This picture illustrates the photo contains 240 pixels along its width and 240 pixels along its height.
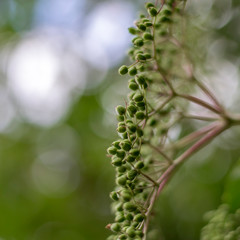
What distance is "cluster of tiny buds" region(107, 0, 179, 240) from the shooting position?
179 cm

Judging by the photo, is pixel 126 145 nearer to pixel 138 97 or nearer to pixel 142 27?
pixel 138 97

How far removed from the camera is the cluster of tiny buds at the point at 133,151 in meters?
1.79

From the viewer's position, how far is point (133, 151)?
69.5 inches

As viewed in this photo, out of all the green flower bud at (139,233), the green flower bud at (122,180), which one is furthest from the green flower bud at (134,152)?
the green flower bud at (139,233)

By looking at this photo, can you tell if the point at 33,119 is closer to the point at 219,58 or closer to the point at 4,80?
the point at 4,80

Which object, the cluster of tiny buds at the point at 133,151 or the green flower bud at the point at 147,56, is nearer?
the cluster of tiny buds at the point at 133,151

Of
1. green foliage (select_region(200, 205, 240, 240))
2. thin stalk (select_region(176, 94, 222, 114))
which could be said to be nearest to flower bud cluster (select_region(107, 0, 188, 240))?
thin stalk (select_region(176, 94, 222, 114))

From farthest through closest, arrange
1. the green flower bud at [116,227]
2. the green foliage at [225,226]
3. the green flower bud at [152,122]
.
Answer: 1. the green foliage at [225,226]
2. the green flower bud at [152,122]
3. the green flower bud at [116,227]

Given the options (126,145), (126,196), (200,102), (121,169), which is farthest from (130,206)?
(200,102)

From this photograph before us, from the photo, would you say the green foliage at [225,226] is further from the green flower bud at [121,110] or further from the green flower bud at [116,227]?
the green flower bud at [121,110]

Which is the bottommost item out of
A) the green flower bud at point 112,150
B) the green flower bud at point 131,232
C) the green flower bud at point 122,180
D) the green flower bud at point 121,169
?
the green flower bud at point 131,232

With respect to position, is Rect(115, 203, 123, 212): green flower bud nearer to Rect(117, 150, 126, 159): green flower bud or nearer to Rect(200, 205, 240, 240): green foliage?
Rect(117, 150, 126, 159): green flower bud

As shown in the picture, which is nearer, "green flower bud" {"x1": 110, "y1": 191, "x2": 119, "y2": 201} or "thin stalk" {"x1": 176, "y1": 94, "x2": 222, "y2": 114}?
"green flower bud" {"x1": 110, "y1": 191, "x2": 119, "y2": 201}

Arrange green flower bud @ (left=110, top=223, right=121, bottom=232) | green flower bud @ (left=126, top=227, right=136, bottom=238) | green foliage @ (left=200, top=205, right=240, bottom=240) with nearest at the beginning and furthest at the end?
green flower bud @ (left=126, top=227, right=136, bottom=238), green flower bud @ (left=110, top=223, right=121, bottom=232), green foliage @ (left=200, top=205, right=240, bottom=240)
